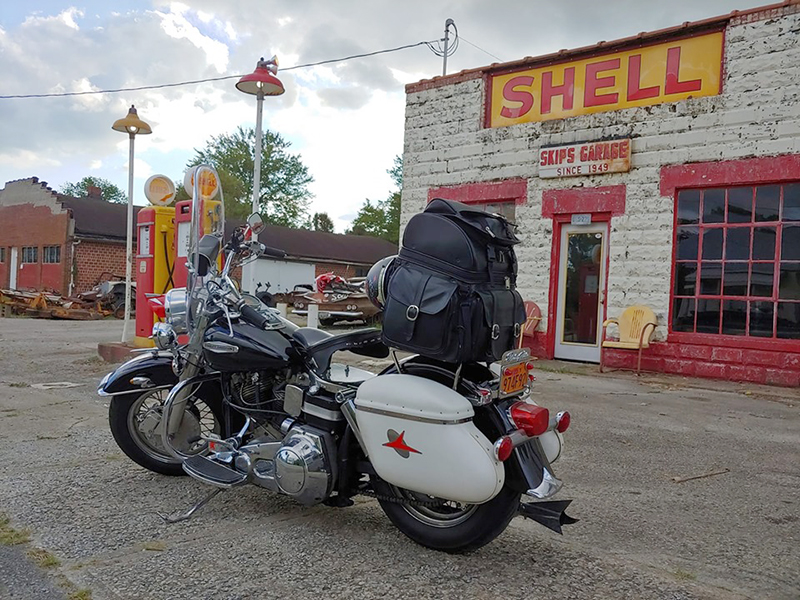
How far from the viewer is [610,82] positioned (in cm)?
948

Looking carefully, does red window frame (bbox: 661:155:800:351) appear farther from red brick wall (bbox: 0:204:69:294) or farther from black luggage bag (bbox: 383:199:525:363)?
red brick wall (bbox: 0:204:69:294)

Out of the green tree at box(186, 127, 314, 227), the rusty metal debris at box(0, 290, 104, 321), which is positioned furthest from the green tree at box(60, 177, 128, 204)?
the rusty metal debris at box(0, 290, 104, 321)

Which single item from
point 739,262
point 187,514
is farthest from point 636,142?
point 187,514

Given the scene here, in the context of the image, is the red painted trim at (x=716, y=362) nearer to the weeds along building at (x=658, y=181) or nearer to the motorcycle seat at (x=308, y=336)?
the weeds along building at (x=658, y=181)

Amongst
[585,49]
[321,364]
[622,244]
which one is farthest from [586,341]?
[321,364]

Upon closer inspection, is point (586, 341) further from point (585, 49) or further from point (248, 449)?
point (248, 449)

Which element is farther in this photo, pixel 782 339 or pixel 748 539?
pixel 782 339

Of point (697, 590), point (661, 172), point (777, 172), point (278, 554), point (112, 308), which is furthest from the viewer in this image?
point (112, 308)

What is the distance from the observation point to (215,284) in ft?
11.3

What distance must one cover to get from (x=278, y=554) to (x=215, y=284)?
53.9 inches

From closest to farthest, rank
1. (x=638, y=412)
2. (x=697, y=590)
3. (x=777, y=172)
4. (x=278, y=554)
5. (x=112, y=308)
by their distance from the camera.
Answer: (x=697, y=590), (x=278, y=554), (x=638, y=412), (x=777, y=172), (x=112, y=308)

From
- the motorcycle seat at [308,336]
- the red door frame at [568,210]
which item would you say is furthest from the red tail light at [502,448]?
the red door frame at [568,210]

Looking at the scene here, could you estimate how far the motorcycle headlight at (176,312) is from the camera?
3.60m

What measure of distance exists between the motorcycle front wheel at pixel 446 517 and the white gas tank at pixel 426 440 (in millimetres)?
169
